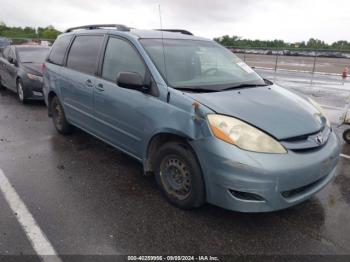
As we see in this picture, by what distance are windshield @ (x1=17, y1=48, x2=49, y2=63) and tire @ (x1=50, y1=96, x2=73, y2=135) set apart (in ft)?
12.5

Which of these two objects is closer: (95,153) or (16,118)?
(95,153)

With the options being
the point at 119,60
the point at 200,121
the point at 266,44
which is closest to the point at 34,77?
the point at 119,60

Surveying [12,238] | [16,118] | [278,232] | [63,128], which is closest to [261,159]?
[278,232]

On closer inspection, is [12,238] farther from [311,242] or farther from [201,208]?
[311,242]

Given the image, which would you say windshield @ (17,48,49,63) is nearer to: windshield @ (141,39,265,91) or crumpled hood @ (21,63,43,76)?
crumpled hood @ (21,63,43,76)

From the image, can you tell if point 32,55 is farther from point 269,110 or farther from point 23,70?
point 269,110

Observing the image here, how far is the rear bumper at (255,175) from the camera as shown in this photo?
2.70 m

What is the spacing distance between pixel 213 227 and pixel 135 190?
3.61 ft

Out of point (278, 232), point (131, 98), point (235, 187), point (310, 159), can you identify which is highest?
point (131, 98)

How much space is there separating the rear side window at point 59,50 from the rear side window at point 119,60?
A: 141 centimetres

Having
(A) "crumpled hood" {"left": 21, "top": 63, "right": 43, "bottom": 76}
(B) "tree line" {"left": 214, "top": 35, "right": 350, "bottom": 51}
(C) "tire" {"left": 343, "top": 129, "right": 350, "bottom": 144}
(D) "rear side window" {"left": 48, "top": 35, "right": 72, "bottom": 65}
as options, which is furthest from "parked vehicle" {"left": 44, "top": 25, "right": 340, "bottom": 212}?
(B) "tree line" {"left": 214, "top": 35, "right": 350, "bottom": 51}

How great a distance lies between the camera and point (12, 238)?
2832 mm

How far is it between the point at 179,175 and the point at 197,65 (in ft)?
4.47

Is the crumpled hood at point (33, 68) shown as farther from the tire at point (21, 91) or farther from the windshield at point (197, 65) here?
the windshield at point (197, 65)
